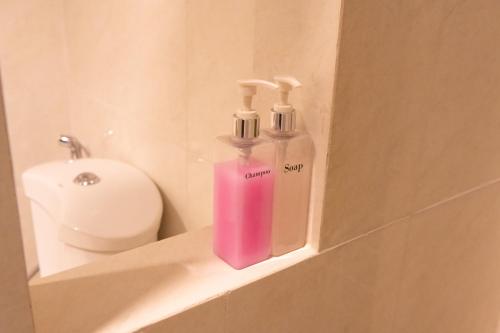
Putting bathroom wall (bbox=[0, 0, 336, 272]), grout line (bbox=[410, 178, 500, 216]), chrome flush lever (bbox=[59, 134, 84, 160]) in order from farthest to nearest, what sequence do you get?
chrome flush lever (bbox=[59, 134, 84, 160]) < grout line (bbox=[410, 178, 500, 216]) < bathroom wall (bbox=[0, 0, 336, 272])

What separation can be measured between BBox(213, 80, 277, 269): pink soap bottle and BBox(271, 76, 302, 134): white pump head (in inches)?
0.7

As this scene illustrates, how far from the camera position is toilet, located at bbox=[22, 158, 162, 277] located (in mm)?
849

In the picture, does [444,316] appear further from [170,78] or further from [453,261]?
[170,78]

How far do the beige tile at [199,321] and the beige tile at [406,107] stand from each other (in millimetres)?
163

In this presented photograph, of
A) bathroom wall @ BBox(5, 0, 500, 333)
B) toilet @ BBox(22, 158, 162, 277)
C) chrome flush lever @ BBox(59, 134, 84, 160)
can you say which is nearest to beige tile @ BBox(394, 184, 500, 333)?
bathroom wall @ BBox(5, 0, 500, 333)

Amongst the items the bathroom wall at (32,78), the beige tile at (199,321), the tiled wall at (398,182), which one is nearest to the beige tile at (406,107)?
the tiled wall at (398,182)

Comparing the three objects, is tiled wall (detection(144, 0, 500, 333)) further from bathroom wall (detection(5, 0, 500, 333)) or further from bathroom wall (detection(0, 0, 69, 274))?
bathroom wall (detection(0, 0, 69, 274))

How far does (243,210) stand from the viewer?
56 centimetres

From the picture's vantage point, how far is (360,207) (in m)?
0.63

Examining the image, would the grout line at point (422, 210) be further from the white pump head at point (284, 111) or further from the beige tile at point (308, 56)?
the white pump head at point (284, 111)

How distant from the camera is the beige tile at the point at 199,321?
1.58ft

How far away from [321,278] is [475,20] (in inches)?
16.0

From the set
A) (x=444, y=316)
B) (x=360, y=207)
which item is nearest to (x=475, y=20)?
(x=360, y=207)

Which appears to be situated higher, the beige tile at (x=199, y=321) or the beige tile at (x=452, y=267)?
the beige tile at (x=199, y=321)
